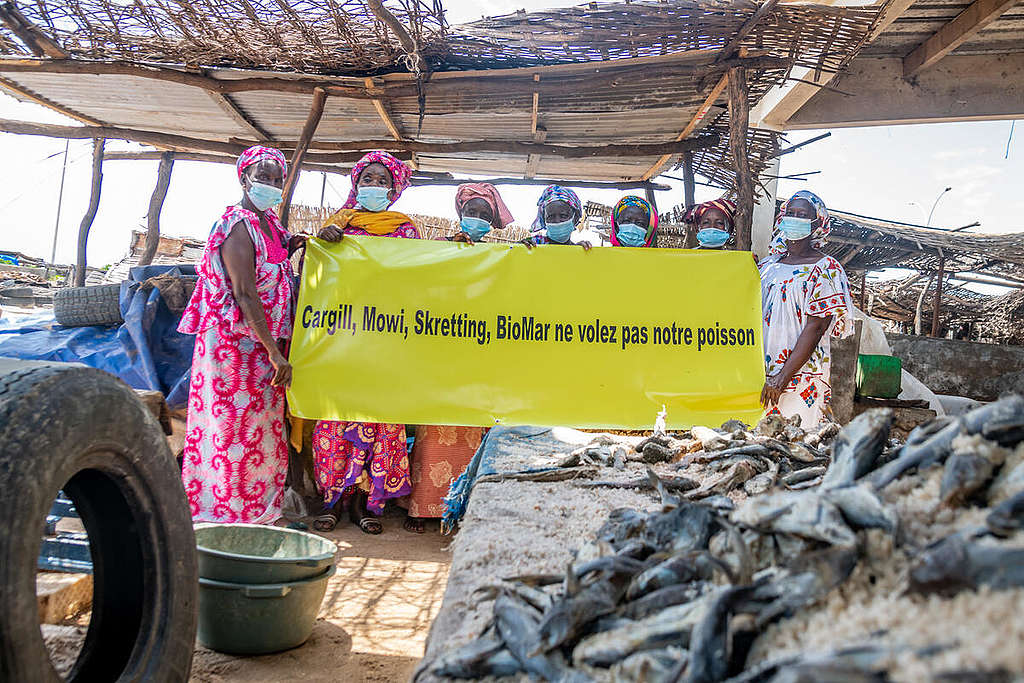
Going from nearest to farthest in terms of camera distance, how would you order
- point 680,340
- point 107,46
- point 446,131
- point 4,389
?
point 4,389 < point 680,340 < point 107,46 < point 446,131

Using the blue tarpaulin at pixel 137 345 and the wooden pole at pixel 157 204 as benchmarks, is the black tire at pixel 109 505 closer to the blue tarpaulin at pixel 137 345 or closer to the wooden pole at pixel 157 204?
the blue tarpaulin at pixel 137 345

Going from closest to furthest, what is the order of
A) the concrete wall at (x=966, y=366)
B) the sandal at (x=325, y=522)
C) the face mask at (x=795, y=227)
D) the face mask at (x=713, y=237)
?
the face mask at (x=795, y=227), the sandal at (x=325, y=522), the face mask at (x=713, y=237), the concrete wall at (x=966, y=366)

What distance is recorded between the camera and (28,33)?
201 inches

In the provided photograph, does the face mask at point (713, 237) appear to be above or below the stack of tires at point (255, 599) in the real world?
above

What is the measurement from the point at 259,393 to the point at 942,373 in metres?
9.60

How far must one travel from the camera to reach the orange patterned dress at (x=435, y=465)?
4.36 meters

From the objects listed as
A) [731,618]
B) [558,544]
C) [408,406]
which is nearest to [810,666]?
[731,618]

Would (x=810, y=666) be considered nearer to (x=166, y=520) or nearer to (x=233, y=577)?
(x=166, y=520)

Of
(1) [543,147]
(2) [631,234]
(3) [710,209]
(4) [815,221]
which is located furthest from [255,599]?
(1) [543,147]

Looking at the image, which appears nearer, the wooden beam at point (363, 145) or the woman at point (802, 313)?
the woman at point (802, 313)

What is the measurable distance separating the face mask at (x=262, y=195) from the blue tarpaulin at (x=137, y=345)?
1663 millimetres

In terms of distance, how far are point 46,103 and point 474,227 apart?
17.3 feet

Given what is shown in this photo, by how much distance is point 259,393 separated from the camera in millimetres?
3807

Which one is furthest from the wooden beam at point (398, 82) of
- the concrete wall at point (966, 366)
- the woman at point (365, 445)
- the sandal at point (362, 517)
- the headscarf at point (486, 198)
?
the concrete wall at point (966, 366)
